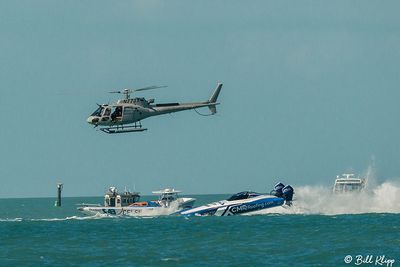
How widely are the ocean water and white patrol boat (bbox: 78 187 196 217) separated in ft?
35.8

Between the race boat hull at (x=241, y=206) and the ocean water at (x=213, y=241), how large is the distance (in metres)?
1.06

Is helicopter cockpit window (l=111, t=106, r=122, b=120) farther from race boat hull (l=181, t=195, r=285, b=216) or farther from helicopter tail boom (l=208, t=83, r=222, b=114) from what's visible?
race boat hull (l=181, t=195, r=285, b=216)

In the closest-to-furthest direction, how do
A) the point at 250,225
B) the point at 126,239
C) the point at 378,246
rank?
the point at 378,246
the point at 126,239
the point at 250,225

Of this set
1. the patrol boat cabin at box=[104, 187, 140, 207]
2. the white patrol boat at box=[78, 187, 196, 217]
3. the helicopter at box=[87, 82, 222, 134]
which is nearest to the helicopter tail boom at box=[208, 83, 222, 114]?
the helicopter at box=[87, 82, 222, 134]

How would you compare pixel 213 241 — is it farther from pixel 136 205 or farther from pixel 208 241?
pixel 136 205

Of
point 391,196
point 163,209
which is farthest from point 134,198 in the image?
point 391,196

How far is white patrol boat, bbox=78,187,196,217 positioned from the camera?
320ft

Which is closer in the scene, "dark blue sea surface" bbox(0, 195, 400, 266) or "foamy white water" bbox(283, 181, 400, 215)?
"dark blue sea surface" bbox(0, 195, 400, 266)

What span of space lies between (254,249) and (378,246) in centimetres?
733

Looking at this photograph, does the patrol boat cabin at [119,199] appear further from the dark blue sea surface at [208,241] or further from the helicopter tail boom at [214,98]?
the helicopter tail boom at [214,98]

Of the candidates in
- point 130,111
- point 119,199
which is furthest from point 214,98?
point 119,199

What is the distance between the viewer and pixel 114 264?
50938mm

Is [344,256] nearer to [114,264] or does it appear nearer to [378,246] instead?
[378,246]

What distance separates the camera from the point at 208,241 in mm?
61219
